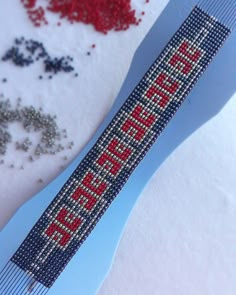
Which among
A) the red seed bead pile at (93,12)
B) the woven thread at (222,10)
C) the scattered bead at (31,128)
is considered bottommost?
the scattered bead at (31,128)

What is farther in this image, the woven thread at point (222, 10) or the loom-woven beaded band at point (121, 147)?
the woven thread at point (222, 10)

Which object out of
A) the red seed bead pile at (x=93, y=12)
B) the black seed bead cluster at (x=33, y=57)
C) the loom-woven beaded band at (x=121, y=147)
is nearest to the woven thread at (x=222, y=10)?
the loom-woven beaded band at (x=121, y=147)

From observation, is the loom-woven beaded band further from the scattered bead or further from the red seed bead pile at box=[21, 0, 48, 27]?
the red seed bead pile at box=[21, 0, 48, 27]

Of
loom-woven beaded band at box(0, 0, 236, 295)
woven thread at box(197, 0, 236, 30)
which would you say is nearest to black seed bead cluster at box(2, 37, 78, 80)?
loom-woven beaded band at box(0, 0, 236, 295)

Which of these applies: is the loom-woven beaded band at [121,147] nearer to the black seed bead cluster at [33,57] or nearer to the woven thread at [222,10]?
the woven thread at [222,10]

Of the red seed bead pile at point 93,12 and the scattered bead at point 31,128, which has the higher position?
the red seed bead pile at point 93,12

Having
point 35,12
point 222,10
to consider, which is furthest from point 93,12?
point 222,10
